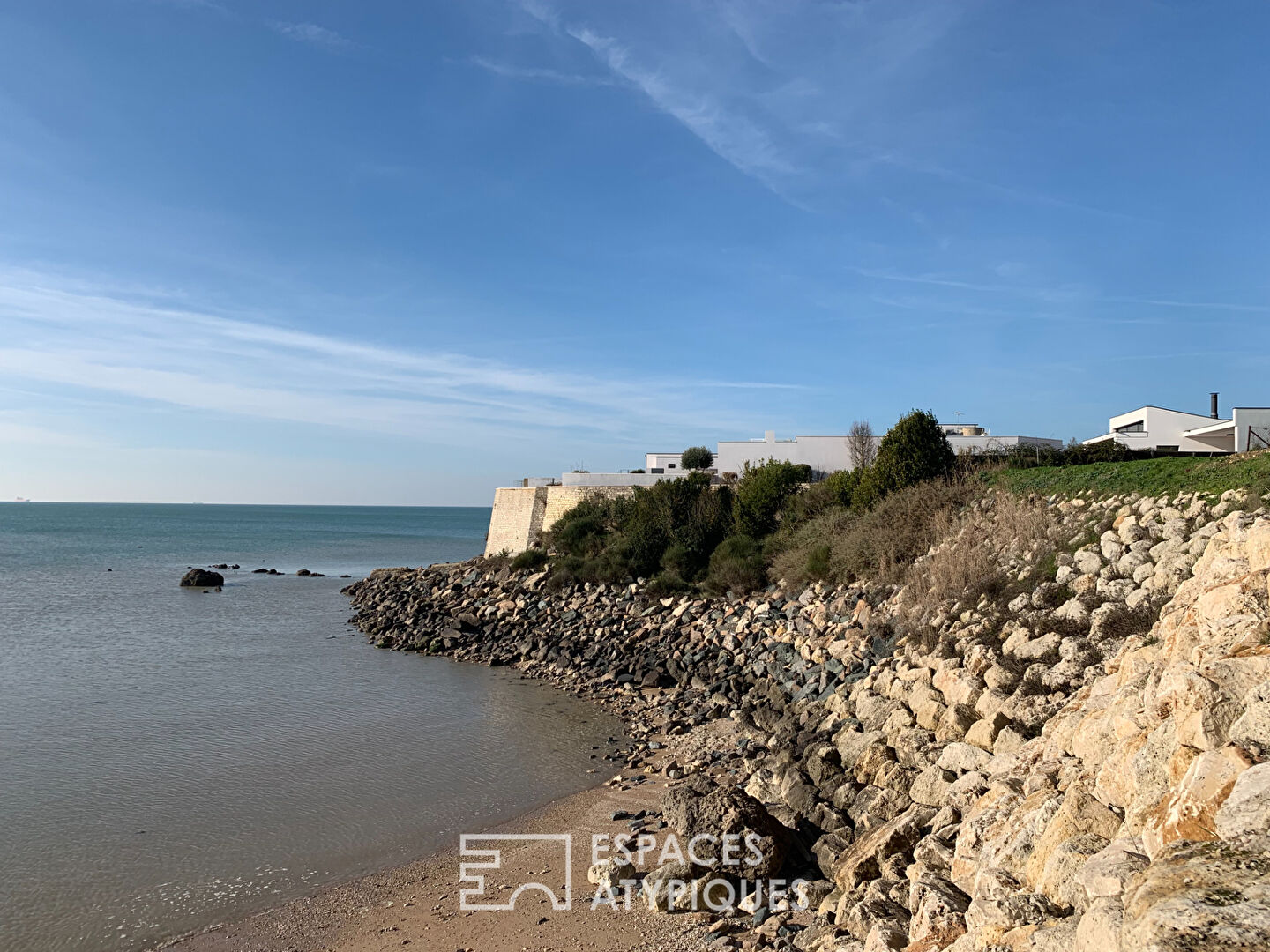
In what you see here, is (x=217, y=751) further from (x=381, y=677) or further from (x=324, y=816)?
(x=381, y=677)

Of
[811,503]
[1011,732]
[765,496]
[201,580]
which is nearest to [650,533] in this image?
[765,496]

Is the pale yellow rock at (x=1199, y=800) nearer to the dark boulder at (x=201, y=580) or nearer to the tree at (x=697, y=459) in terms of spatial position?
the tree at (x=697, y=459)

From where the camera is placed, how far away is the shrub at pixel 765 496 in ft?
80.6

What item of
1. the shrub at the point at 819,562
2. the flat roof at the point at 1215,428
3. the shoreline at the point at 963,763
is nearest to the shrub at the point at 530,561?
the shoreline at the point at 963,763

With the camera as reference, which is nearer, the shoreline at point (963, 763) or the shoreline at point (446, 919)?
the shoreline at point (963, 763)

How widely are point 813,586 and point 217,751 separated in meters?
12.3

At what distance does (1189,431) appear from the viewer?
102 feet

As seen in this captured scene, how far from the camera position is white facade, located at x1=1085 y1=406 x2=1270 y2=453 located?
2572cm

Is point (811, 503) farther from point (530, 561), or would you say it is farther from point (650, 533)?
point (530, 561)

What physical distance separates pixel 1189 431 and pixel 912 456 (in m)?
18.0

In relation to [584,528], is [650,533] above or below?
below

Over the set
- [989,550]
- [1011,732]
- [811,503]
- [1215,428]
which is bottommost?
[1011,732]

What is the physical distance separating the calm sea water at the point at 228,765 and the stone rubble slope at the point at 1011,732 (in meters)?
2.56

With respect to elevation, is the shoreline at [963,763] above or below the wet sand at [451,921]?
above
